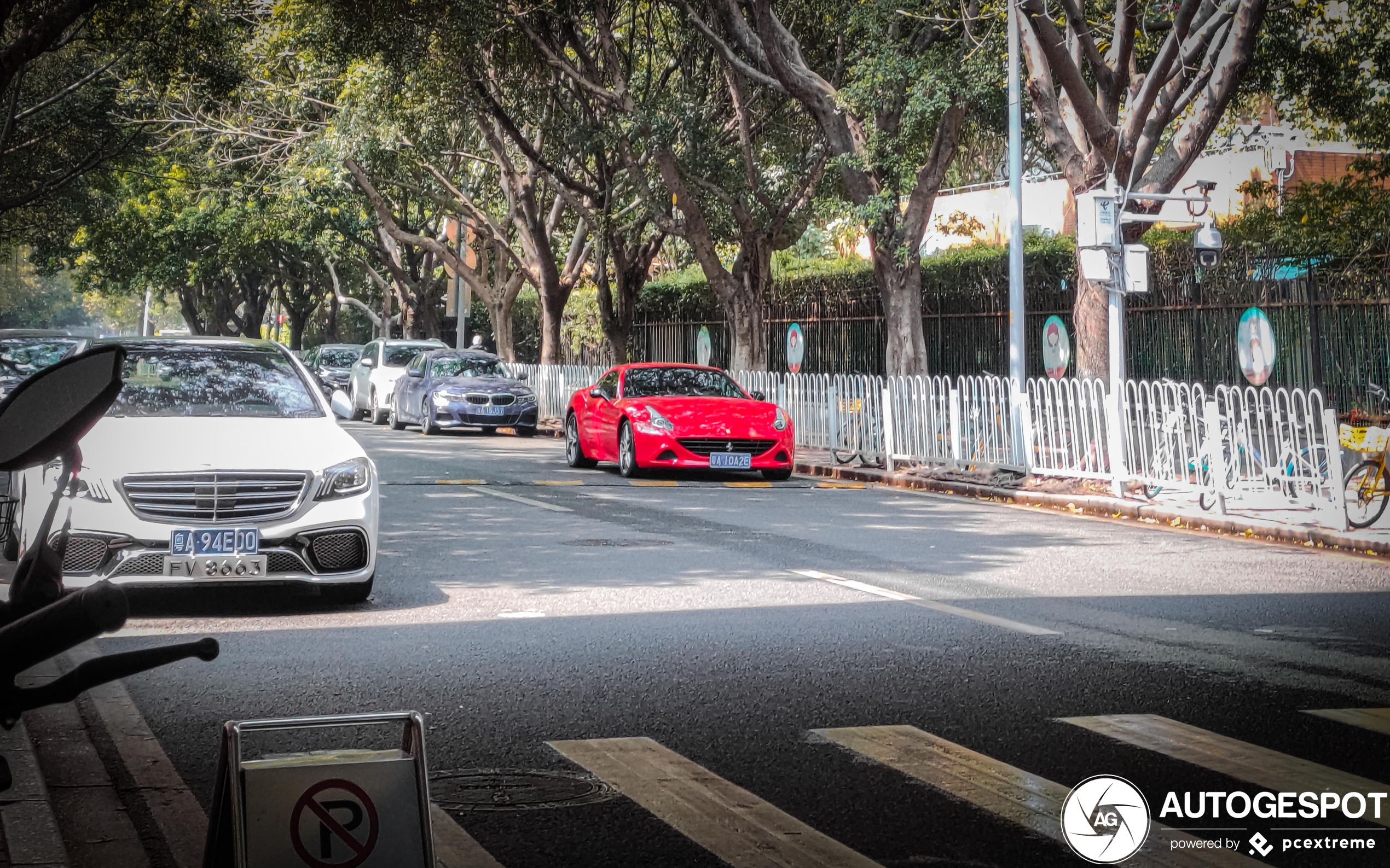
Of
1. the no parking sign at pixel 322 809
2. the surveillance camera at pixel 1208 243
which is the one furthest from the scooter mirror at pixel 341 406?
the surveillance camera at pixel 1208 243

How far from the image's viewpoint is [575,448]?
68.7 ft

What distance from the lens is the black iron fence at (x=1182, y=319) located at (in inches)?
743

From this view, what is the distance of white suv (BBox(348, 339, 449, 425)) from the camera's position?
3128cm

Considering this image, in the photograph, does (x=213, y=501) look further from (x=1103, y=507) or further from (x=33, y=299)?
(x=33, y=299)

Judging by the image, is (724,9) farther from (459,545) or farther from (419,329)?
(419,329)

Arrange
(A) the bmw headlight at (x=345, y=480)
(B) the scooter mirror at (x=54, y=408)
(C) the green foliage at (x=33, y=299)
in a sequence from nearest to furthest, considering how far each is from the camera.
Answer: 1. (B) the scooter mirror at (x=54, y=408)
2. (A) the bmw headlight at (x=345, y=480)
3. (C) the green foliage at (x=33, y=299)

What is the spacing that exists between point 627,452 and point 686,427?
97 centimetres

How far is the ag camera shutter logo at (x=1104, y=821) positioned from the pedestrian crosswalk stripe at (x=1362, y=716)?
70.0 inches

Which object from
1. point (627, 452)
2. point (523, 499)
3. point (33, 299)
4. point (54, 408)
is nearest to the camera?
point (54, 408)

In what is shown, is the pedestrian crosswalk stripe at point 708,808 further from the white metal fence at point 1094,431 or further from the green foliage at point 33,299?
the green foliage at point 33,299

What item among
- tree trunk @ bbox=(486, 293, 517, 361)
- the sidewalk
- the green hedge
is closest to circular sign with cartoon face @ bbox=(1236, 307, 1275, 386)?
the green hedge

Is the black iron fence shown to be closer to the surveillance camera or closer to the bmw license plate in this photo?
the surveillance camera

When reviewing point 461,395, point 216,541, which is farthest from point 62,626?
point 461,395

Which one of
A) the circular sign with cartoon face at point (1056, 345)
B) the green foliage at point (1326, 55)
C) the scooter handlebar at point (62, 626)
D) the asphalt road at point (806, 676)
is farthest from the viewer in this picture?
the circular sign with cartoon face at point (1056, 345)
